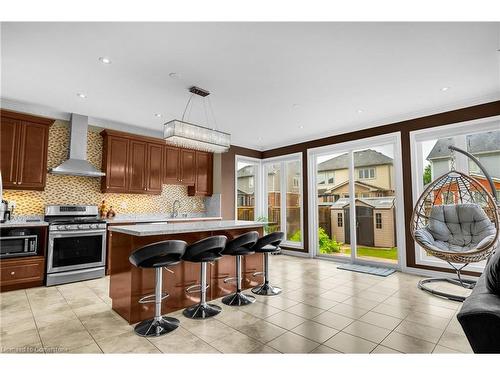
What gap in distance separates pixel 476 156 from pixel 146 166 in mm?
5800

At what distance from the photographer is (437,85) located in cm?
367

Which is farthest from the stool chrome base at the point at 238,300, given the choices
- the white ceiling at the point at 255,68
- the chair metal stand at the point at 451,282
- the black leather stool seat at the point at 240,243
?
the white ceiling at the point at 255,68

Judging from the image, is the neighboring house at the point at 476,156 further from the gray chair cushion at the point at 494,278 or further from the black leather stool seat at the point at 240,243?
the gray chair cushion at the point at 494,278

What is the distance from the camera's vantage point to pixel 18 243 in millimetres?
3895

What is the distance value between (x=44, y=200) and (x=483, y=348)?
5643 millimetres

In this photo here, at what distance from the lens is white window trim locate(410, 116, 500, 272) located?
4.14m

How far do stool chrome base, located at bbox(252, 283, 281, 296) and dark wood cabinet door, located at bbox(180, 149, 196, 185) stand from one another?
3257 millimetres

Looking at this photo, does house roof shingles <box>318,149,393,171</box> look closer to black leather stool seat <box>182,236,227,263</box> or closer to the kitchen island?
the kitchen island

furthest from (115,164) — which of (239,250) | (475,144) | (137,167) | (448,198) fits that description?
(475,144)

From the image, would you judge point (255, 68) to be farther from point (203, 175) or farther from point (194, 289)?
point (203, 175)

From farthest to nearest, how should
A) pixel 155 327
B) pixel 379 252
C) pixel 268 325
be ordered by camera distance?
pixel 379 252
pixel 268 325
pixel 155 327

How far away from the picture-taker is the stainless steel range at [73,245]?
4094 millimetres
